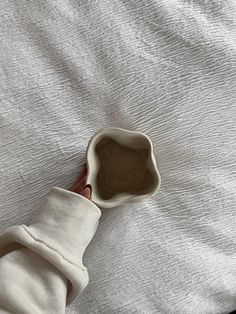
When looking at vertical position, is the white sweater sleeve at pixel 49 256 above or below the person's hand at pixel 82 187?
below

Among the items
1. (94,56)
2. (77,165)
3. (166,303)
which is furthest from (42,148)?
(166,303)

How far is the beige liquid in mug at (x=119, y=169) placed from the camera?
860 millimetres

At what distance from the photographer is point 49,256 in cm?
76

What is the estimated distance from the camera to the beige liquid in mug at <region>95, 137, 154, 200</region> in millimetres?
860

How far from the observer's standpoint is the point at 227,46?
2.89 feet

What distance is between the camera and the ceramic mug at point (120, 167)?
2.72 feet

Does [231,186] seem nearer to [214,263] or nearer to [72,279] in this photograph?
[214,263]

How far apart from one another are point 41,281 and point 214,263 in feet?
0.94

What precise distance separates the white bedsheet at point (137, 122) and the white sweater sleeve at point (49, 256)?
48 mm

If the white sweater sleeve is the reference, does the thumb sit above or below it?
above

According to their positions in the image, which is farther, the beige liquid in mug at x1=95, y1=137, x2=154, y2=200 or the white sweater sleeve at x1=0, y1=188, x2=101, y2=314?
the beige liquid in mug at x1=95, y1=137, x2=154, y2=200

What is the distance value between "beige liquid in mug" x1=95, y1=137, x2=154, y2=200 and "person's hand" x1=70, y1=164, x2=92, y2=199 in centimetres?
3

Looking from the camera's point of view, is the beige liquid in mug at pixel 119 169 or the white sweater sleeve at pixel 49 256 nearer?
the white sweater sleeve at pixel 49 256

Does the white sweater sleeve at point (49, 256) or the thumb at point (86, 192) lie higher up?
the thumb at point (86, 192)
